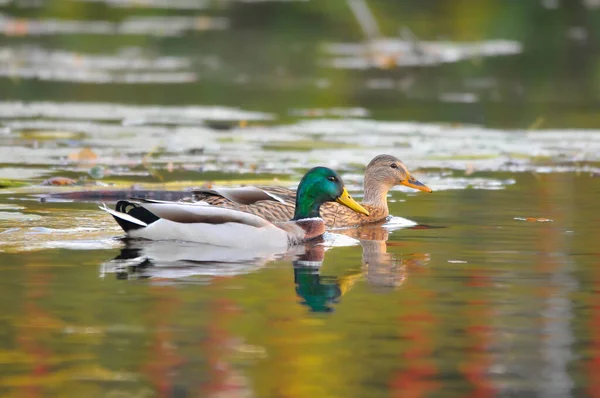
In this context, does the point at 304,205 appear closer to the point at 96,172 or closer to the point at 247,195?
the point at 247,195

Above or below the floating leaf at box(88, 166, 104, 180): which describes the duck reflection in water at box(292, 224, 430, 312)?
below

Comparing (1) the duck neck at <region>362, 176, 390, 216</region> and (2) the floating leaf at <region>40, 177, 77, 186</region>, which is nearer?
(1) the duck neck at <region>362, 176, 390, 216</region>

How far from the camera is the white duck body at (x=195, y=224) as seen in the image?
10.3 m

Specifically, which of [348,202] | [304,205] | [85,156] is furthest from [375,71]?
[304,205]

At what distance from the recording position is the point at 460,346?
7.23 m

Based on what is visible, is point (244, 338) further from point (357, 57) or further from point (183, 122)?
point (357, 57)

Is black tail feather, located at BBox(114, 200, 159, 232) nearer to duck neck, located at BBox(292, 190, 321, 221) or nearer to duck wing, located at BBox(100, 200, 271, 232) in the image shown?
duck wing, located at BBox(100, 200, 271, 232)

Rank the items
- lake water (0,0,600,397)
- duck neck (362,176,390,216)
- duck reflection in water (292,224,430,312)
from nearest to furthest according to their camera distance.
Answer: lake water (0,0,600,397) < duck reflection in water (292,224,430,312) < duck neck (362,176,390,216)

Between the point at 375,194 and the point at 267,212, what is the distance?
4.29 feet

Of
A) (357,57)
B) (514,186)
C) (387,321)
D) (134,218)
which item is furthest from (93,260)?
(357,57)

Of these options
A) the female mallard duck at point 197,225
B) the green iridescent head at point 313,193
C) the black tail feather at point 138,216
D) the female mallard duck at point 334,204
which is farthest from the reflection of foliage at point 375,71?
the black tail feather at point 138,216

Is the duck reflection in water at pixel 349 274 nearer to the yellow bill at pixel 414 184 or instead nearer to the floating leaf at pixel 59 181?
the yellow bill at pixel 414 184

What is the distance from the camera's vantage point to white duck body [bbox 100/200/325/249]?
10.3 metres

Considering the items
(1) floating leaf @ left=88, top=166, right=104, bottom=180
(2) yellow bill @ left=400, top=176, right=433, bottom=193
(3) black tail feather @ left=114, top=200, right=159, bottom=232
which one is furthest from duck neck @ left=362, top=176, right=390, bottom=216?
(3) black tail feather @ left=114, top=200, right=159, bottom=232
